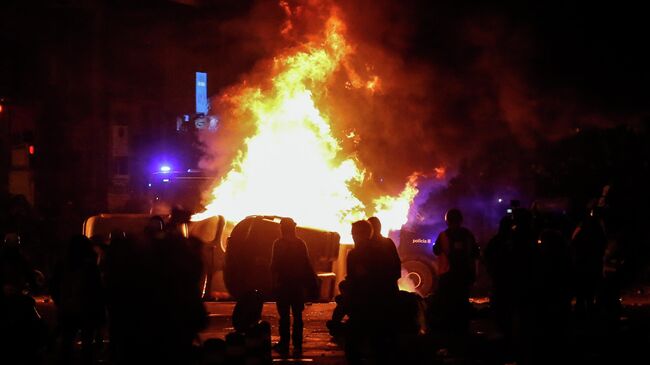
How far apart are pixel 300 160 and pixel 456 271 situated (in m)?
9.50

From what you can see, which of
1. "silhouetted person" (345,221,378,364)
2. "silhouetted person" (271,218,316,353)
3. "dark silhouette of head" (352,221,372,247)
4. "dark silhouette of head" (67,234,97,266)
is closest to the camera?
"silhouetted person" (345,221,378,364)

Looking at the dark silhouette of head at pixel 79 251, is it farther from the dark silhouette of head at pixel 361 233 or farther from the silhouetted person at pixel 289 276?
the dark silhouette of head at pixel 361 233

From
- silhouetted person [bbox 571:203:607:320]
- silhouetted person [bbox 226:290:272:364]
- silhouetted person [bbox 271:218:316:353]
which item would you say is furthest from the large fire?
silhouetted person [bbox 271:218:316:353]

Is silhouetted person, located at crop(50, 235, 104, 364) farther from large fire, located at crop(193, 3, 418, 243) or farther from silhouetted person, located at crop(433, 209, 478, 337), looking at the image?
large fire, located at crop(193, 3, 418, 243)

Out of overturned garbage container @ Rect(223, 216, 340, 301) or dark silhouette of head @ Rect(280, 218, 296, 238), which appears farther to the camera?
overturned garbage container @ Rect(223, 216, 340, 301)

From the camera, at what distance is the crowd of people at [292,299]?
6.36 meters

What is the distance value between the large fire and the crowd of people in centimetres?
641

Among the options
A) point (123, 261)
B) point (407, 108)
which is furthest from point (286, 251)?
point (407, 108)

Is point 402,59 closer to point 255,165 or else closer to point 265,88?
point 265,88

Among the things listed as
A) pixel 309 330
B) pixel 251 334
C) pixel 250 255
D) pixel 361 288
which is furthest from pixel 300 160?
pixel 361 288

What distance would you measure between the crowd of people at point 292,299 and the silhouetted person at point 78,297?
0.04 ft

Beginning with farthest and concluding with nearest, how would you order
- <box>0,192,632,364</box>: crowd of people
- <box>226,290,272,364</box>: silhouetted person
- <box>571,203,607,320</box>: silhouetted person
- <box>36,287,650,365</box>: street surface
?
<box>571,203,607,320</box>: silhouetted person → <box>36,287,650,365</box>: street surface → <box>226,290,272,364</box>: silhouetted person → <box>0,192,632,364</box>: crowd of people

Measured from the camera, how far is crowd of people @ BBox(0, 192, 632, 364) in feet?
20.9

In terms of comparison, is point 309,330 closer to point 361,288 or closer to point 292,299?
point 292,299
